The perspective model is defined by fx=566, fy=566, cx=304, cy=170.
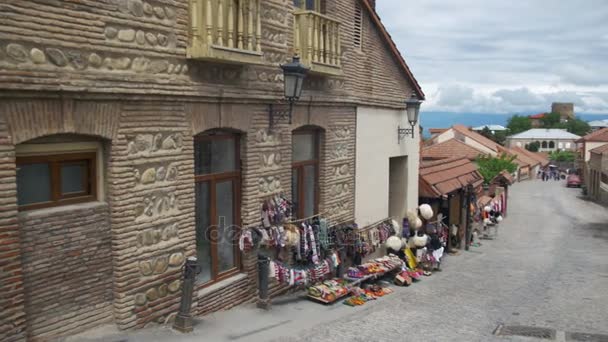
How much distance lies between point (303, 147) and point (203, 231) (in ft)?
10.1

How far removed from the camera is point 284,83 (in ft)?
30.3

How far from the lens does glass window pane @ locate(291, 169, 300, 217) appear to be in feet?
34.8

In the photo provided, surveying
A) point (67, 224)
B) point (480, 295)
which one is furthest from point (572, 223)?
point (67, 224)

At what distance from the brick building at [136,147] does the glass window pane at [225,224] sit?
3cm

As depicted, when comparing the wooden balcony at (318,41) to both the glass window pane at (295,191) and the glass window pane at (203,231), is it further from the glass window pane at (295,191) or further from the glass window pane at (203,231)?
the glass window pane at (203,231)

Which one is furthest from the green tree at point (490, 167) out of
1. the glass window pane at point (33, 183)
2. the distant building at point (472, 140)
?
the glass window pane at point (33, 183)

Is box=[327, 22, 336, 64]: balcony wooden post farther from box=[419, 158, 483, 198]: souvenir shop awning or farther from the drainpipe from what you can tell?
the drainpipe

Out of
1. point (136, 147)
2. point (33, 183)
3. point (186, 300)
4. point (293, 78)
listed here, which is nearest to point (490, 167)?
point (293, 78)

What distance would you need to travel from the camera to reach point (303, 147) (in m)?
10.9

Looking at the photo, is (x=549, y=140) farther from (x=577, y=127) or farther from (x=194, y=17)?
(x=194, y=17)

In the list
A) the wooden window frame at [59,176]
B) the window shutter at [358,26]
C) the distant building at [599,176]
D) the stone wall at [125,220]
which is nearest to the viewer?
the stone wall at [125,220]

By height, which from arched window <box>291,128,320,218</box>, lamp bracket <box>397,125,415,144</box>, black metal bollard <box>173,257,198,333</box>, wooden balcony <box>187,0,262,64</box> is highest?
wooden balcony <box>187,0,262,64</box>

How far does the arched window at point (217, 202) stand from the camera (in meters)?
8.44

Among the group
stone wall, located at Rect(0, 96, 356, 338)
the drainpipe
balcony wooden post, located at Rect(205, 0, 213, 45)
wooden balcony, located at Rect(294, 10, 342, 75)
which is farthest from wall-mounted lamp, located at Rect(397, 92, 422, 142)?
balcony wooden post, located at Rect(205, 0, 213, 45)
